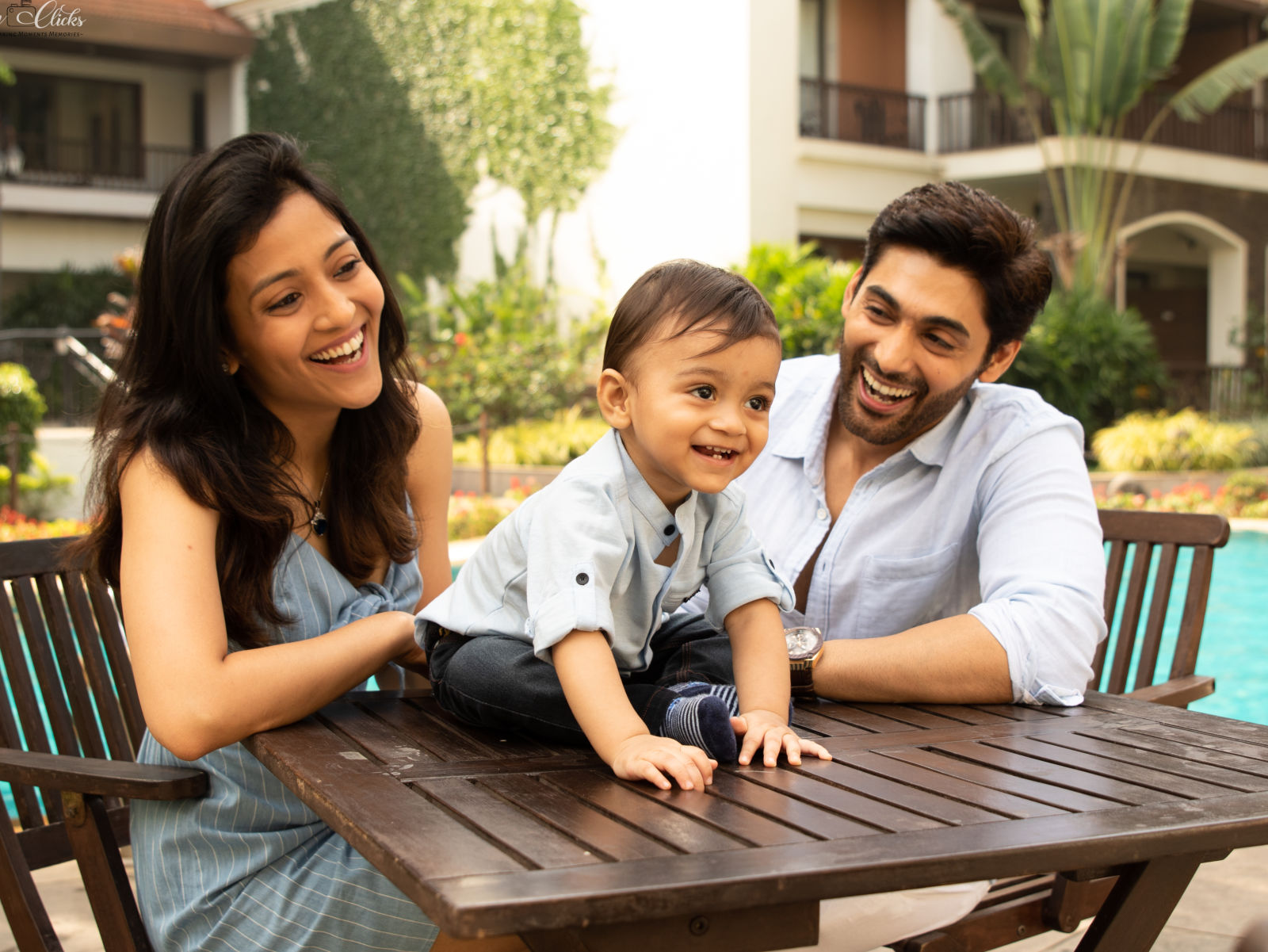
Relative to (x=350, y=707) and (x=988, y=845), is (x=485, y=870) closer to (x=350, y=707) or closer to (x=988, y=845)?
(x=988, y=845)

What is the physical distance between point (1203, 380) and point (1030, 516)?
18535 millimetres

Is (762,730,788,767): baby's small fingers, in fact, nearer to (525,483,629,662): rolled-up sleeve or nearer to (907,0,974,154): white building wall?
(525,483,629,662): rolled-up sleeve

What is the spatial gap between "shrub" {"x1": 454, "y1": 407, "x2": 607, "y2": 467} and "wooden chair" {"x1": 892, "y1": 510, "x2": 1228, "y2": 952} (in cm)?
1114

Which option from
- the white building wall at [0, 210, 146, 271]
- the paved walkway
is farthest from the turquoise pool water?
the white building wall at [0, 210, 146, 271]

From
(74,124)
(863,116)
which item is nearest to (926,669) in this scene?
(863,116)

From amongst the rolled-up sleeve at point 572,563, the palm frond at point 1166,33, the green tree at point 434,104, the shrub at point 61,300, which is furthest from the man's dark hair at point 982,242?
the shrub at point 61,300

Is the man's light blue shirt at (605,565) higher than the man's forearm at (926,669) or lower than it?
higher

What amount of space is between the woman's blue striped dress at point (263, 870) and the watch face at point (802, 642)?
759mm

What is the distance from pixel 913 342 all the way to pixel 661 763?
134cm

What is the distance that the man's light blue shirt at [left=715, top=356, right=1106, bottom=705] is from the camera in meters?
2.31

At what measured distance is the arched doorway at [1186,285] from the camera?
67.8 feet

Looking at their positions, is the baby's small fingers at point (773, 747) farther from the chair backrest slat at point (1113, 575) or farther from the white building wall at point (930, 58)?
the white building wall at point (930, 58)

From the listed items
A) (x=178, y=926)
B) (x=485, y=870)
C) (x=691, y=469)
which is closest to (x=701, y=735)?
(x=691, y=469)

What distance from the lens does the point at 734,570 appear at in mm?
2045
